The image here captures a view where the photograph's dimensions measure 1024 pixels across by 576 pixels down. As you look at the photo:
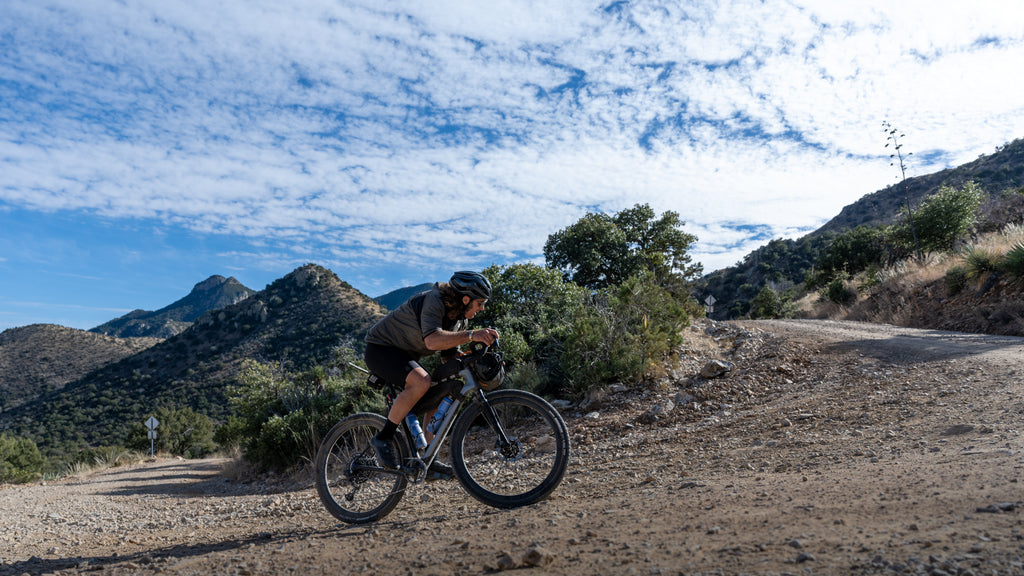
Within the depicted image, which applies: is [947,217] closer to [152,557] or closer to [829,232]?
[152,557]

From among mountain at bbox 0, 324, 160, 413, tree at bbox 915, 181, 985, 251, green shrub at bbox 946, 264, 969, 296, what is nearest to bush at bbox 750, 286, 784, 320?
tree at bbox 915, 181, 985, 251

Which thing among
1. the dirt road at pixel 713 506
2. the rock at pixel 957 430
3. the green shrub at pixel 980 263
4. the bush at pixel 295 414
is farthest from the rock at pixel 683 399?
the green shrub at pixel 980 263

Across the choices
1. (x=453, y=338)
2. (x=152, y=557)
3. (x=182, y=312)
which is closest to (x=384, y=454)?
(x=453, y=338)

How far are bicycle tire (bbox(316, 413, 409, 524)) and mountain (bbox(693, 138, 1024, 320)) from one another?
45.4m

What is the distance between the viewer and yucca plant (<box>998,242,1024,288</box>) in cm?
1195

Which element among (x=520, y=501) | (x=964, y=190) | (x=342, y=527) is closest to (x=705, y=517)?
(x=520, y=501)

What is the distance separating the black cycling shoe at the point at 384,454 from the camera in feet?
14.2

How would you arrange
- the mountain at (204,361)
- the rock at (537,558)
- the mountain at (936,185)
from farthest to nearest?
the mountain at (936,185) → the mountain at (204,361) → the rock at (537,558)

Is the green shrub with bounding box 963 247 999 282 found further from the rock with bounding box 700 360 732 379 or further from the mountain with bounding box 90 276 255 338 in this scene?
the mountain with bounding box 90 276 255 338

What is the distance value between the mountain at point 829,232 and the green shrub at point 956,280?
32.3 meters

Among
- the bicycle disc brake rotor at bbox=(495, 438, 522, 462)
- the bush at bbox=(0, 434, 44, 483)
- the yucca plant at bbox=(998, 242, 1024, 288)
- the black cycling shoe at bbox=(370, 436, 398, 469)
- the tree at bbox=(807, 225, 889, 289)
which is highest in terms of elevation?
the tree at bbox=(807, 225, 889, 289)

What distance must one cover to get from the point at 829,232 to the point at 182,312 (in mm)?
103243

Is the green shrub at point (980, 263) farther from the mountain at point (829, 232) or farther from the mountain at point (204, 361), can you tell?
the mountain at point (829, 232)

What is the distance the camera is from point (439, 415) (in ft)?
14.4
